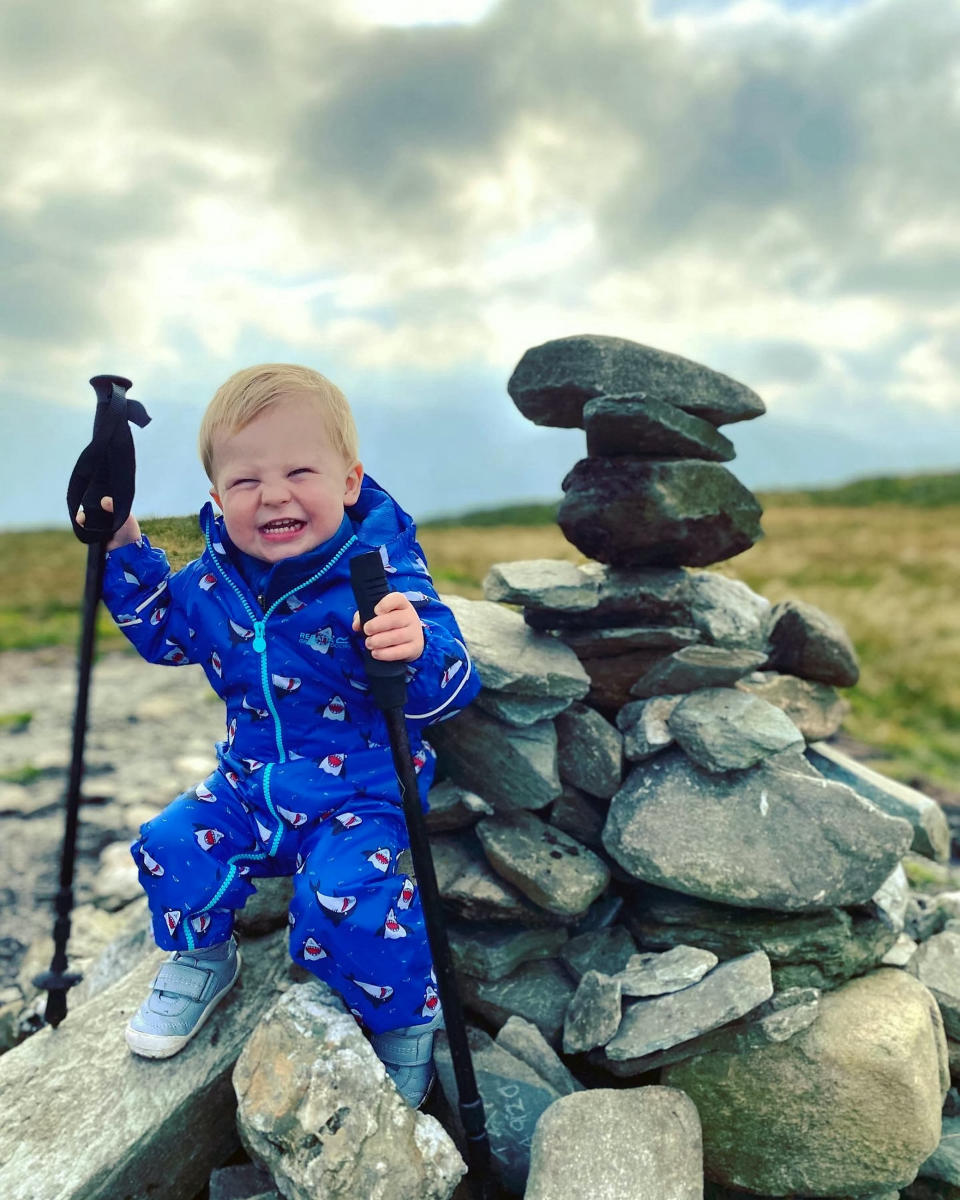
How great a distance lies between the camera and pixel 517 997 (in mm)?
4570

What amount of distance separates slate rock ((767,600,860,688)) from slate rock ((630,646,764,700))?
1.84 feet

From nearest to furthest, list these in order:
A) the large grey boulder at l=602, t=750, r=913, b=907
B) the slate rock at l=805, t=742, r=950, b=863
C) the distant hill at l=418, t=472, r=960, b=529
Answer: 1. the large grey boulder at l=602, t=750, r=913, b=907
2. the slate rock at l=805, t=742, r=950, b=863
3. the distant hill at l=418, t=472, r=960, b=529

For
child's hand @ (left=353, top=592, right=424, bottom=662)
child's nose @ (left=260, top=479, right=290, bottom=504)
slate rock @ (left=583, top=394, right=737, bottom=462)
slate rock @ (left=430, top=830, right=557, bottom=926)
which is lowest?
slate rock @ (left=430, top=830, right=557, bottom=926)

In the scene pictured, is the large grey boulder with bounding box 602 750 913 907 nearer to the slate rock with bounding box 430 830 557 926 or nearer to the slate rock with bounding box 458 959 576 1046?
the slate rock with bounding box 430 830 557 926

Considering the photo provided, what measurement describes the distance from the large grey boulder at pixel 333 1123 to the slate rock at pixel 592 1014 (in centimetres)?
106

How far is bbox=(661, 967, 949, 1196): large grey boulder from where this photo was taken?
12.9 ft

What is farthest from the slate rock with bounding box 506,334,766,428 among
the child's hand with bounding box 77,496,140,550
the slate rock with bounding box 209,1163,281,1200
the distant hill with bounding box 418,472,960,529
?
the distant hill with bounding box 418,472,960,529

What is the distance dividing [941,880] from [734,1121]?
15.5 feet

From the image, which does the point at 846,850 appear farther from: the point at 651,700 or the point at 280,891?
the point at 280,891

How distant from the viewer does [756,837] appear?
4.51 m

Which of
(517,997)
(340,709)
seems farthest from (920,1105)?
(340,709)

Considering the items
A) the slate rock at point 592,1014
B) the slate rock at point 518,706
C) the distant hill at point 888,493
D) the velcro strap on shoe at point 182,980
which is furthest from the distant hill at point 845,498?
the velcro strap on shoe at point 182,980

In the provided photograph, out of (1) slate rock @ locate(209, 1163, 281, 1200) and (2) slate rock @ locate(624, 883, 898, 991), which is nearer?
(1) slate rock @ locate(209, 1163, 281, 1200)

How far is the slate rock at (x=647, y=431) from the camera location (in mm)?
4688
